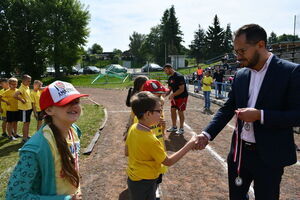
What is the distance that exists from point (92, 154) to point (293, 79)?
16.5ft

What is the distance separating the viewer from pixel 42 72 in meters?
41.6

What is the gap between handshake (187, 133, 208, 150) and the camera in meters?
2.64

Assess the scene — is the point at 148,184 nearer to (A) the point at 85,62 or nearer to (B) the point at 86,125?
(B) the point at 86,125

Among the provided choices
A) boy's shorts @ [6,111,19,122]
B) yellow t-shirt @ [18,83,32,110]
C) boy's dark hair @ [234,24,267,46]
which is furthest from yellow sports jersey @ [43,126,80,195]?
boy's shorts @ [6,111,19,122]

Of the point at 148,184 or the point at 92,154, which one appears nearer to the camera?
the point at 148,184

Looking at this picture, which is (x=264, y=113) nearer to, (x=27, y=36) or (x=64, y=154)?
(x=64, y=154)

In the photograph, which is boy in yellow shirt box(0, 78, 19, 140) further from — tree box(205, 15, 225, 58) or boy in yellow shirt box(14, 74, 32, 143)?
tree box(205, 15, 225, 58)

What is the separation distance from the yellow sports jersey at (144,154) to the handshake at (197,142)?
0.32 meters

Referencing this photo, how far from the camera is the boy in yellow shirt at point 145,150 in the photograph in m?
2.52

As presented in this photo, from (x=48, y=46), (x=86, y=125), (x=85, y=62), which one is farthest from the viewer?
(x=85, y=62)

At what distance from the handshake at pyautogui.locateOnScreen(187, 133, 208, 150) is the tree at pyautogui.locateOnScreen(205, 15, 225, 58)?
6714cm

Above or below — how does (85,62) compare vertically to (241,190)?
above

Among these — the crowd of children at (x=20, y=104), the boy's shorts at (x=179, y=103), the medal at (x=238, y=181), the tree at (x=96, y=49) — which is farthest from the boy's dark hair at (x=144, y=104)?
the tree at (x=96, y=49)

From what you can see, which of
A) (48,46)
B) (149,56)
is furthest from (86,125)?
(149,56)
